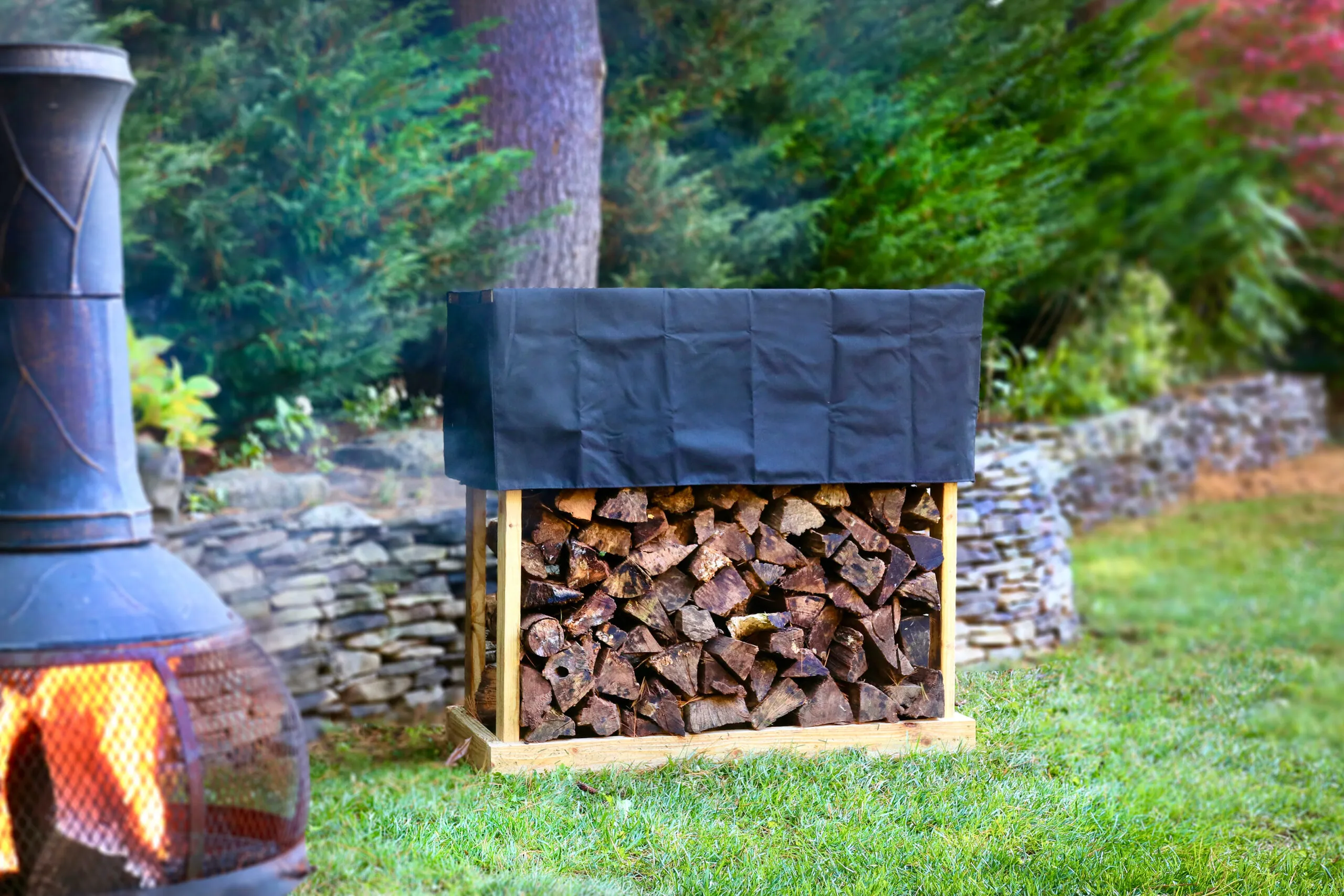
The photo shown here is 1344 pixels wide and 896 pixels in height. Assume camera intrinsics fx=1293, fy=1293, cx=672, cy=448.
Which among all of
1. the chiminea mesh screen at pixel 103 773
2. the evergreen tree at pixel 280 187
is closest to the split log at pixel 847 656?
the chiminea mesh screen at pixel 103 773

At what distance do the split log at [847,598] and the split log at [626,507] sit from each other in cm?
63

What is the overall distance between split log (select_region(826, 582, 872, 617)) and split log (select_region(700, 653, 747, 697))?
0.40 metres

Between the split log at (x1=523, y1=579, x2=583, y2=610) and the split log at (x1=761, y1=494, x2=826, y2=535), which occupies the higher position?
the split log at (x1=761, y1=494, x2=826, y2=535)

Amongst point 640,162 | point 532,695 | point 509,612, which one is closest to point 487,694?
point 532,695

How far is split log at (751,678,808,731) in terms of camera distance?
12.9 feet

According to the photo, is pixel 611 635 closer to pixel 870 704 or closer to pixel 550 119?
pixel 870 704

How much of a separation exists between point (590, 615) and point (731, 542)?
19.0 inches

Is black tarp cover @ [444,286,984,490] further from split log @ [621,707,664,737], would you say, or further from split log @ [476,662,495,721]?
split log @ [621,707,664,737]

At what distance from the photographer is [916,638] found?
4.04 meters

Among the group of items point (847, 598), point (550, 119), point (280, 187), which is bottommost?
point (847, 598)

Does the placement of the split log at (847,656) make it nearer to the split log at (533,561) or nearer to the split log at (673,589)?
the split log at (673,589)

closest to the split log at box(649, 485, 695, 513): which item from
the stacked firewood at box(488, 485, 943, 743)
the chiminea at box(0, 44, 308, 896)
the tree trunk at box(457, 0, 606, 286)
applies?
the stacked firewood at box(488, 485, 943, 743)

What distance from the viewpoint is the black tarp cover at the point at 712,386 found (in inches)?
144

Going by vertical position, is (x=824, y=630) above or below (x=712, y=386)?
below
